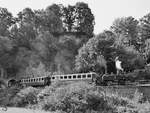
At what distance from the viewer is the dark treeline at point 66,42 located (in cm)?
4747

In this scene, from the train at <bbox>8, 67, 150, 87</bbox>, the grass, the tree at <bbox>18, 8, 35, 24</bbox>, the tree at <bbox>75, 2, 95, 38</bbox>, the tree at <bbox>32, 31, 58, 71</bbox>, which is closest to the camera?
the grass

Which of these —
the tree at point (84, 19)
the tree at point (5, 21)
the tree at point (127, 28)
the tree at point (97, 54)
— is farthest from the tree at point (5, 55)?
the tree at point (127, 28)

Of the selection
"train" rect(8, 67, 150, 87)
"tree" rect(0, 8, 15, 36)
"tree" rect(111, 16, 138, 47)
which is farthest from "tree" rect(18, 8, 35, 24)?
"train" rect(8, 67, 150, 87)

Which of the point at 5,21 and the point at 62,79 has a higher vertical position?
the point at 5,21

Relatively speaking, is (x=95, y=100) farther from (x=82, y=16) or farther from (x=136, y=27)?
(x=82, y=16)

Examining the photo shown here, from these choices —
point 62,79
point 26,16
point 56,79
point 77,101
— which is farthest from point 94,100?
point 26,16

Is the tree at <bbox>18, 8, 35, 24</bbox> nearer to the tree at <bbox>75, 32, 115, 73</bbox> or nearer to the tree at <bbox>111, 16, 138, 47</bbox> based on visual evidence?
the tree at <bbox>111, 16, 138, 47</bbox>

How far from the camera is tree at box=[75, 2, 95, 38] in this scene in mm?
69688

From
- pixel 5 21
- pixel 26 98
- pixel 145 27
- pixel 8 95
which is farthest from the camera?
pixel 5 21

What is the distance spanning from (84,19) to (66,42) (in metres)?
9.78

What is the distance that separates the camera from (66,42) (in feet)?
207

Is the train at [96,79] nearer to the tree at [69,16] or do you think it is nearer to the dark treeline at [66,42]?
the dark treeline at [66,42]

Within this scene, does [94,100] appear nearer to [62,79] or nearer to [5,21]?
[62,79]

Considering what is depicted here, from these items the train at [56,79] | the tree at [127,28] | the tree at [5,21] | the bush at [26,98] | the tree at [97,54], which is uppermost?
the tree at [5,21]
